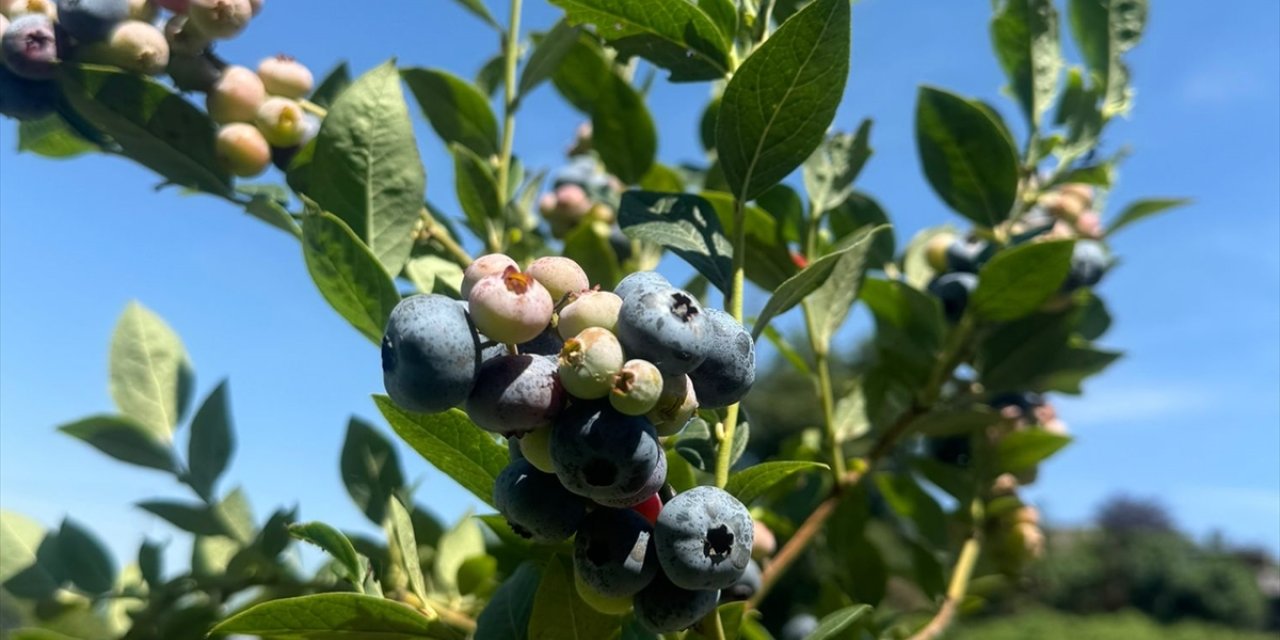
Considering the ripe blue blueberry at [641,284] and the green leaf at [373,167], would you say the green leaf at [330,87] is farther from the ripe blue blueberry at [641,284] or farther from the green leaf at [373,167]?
the ripe blue blueberry at [641,284]

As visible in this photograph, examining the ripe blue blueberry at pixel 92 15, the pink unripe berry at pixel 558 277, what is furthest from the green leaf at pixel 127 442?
the pink unripe berry at pixel 558 277

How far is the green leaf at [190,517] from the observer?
4.54 feet

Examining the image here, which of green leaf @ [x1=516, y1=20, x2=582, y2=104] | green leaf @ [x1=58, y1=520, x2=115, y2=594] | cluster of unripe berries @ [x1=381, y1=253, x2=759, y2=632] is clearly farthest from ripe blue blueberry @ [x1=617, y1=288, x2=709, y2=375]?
green leaf @ [x1=58, y1=520, x2=115, y2=594]

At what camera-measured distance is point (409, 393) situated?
62 cm

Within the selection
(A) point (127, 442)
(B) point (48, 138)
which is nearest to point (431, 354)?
(B) point (48, 138)

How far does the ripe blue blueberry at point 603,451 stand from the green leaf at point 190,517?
3.14 ft

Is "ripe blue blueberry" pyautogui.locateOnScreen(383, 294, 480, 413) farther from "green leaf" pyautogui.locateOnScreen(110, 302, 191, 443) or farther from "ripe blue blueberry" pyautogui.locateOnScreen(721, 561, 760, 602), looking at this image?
"green leaf" pyautogui.locateOnScreen(110, 302, 191, 443)

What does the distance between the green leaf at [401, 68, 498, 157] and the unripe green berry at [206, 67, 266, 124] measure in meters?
0.30

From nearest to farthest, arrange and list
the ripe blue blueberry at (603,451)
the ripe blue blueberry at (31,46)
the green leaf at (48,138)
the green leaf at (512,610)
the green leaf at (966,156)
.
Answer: the ripe blue blueberry at (603,451) < the green leaf at (512,610) < the ripe blue blueberry at (31,46) < the green leaf at (48,138) < the green leaf at (966,156)

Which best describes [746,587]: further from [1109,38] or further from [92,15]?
[1109,38]

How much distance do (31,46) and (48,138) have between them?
0.28 m

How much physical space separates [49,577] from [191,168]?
2.18 ft

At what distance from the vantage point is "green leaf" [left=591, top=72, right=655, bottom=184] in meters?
1.45

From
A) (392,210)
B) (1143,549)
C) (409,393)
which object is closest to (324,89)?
(392,210)
